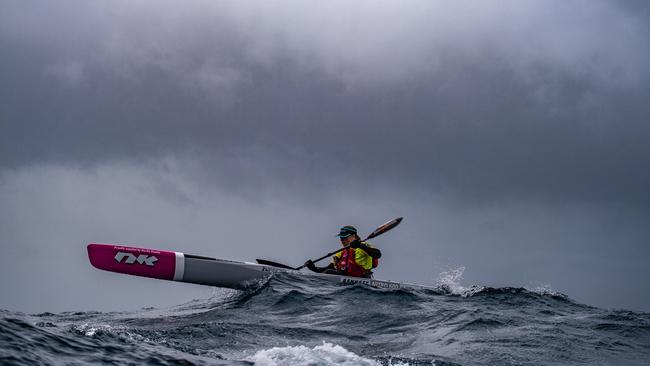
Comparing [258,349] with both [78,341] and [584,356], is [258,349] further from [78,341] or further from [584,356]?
[584,356]

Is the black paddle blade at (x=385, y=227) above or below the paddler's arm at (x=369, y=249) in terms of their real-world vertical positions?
above

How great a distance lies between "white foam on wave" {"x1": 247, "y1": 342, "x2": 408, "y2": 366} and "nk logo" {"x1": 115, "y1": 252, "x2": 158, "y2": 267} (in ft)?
21.7

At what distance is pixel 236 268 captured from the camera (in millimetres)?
13656

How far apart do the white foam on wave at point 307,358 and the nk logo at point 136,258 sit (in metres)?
6.62

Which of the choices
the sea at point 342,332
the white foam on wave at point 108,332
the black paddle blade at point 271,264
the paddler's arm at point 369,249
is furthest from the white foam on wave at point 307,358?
the paddler's arm at point 369,249

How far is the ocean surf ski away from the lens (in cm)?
1318

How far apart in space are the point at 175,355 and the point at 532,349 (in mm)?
4634

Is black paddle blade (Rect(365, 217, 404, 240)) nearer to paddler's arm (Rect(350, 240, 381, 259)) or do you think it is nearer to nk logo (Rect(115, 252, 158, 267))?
paddler's arm (Rect(350, 240, 381, 259))

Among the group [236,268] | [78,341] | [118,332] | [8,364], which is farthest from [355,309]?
[8,364]

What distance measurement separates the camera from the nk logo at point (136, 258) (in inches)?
519

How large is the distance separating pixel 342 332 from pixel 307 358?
3112mm

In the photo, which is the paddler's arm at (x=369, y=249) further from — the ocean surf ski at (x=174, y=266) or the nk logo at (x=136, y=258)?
the nk logo at (x=136, y=258)

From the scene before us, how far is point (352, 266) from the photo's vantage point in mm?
14781

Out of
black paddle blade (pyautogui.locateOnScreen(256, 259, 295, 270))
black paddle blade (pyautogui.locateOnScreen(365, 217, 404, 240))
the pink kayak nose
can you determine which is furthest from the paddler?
the pink kayak nose
